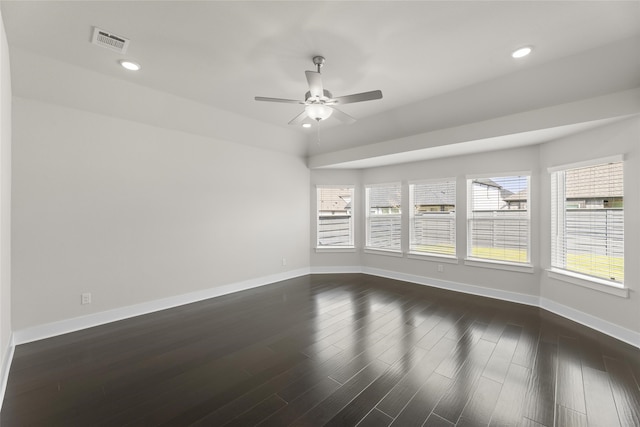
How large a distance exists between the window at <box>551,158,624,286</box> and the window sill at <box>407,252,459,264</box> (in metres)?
1.38

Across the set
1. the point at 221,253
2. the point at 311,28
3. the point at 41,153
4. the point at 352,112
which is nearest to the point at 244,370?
the point at 221,253

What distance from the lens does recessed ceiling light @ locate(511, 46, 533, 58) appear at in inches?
99.0

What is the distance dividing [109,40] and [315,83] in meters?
1.92

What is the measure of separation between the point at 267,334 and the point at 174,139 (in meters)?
3.08

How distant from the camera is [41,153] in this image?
9.68ft

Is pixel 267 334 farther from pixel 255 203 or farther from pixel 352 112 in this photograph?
pixel 352 112

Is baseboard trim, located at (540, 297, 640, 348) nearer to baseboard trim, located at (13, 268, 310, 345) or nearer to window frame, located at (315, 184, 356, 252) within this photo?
window frame, located at (315, 184, 356, 252)

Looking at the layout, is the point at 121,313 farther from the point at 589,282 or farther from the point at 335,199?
the point at 589,282

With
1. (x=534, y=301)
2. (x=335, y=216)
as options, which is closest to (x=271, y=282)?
(x=335, y=216)

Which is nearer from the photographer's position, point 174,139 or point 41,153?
point 41,153

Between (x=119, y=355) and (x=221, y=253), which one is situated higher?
(x=221, y=253)

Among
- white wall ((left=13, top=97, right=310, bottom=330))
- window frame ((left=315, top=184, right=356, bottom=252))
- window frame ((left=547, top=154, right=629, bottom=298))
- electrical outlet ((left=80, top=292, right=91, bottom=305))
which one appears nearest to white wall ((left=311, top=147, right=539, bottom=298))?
window frame ((left=315, top=184, right=356, bottom=252))

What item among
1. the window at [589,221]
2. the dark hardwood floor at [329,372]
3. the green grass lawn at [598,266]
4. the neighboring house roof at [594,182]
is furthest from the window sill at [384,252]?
the neighboring house roof at [594,182]

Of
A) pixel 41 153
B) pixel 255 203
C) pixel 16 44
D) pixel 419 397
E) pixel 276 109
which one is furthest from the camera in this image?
pixel 255 203
